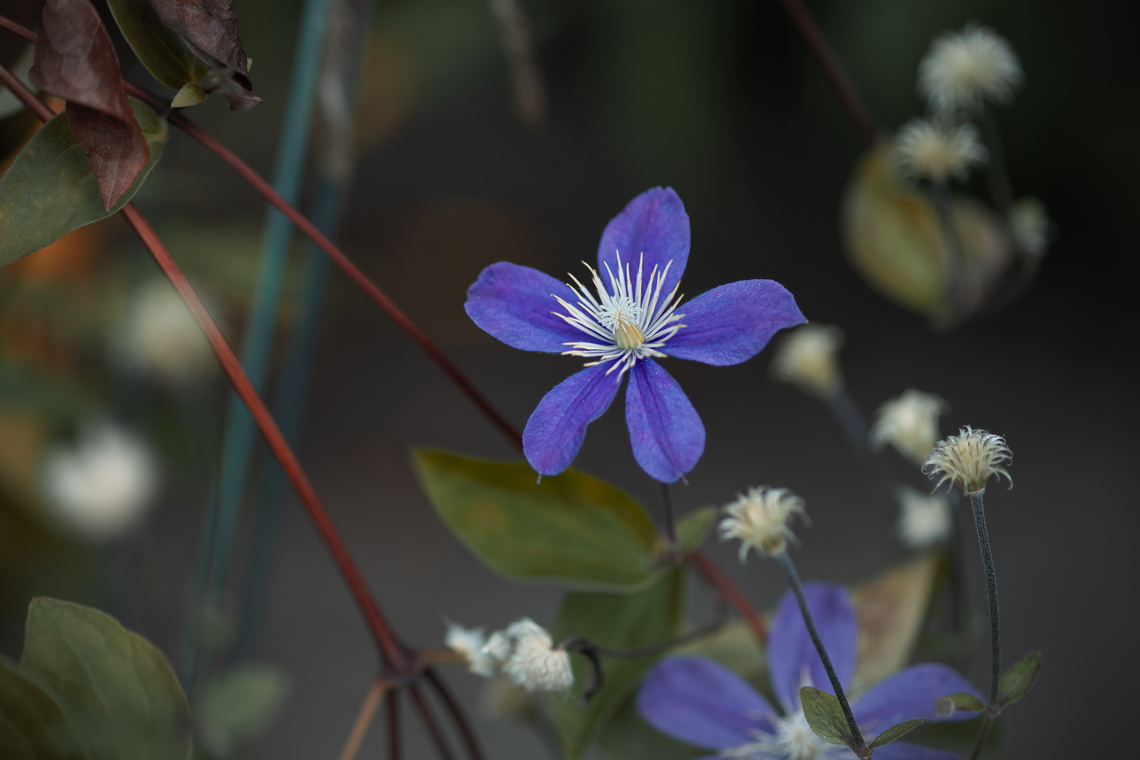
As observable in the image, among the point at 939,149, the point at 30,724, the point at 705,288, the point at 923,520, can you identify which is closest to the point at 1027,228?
the point at 939,149

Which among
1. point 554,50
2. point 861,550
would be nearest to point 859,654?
point 861,550

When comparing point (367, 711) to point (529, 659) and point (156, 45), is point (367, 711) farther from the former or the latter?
point (156, 45)

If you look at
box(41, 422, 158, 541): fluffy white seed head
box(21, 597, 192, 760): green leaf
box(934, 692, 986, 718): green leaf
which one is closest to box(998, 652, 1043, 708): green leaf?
box(934, 692, 986, 718): green leaf

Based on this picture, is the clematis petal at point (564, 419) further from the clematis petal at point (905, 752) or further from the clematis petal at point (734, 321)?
the clematis petal at point (905, 752)

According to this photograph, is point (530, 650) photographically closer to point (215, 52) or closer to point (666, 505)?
point (666, 505)

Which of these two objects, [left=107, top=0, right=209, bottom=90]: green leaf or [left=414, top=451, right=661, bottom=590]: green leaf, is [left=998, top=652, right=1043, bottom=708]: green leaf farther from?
[left=107, top=0, right=209, bottom=90]: green leaf
